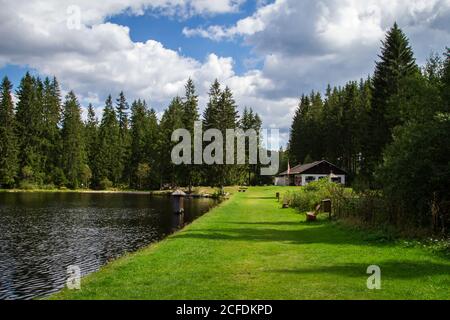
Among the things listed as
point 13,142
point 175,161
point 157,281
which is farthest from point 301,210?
point 13,142

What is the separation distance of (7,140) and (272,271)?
91733 mm

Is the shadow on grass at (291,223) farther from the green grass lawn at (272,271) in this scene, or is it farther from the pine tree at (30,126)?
the pine tree at (30,126)

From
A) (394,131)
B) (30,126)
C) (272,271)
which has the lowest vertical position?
(272,271)

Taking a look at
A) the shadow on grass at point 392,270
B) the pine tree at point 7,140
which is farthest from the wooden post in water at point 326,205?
the pine tree at point 7,140

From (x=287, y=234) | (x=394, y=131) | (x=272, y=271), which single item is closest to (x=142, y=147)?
(x=394, y=131)

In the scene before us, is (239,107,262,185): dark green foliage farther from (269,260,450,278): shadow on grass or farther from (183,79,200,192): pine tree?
(269,260,450,278): shadow on grass

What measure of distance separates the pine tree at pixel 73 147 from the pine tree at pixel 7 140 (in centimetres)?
1073

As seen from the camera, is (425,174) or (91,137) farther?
(91,137)

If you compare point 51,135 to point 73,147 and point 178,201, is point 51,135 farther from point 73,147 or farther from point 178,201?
→ point 178,201

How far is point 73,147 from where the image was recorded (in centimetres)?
10144

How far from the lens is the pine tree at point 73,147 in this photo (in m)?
99.4

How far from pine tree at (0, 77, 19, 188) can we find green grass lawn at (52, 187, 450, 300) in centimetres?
8075
